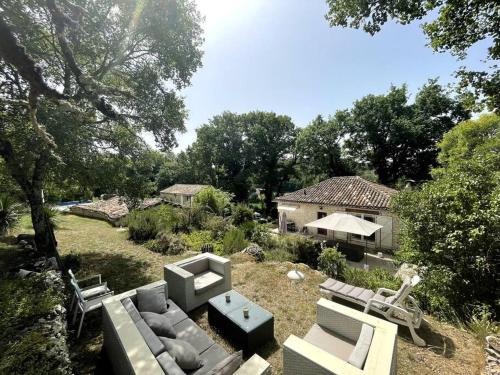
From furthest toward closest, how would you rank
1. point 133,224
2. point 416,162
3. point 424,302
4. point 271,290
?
point 416,162 < point 133,224 < point 271,290 < point 424,302

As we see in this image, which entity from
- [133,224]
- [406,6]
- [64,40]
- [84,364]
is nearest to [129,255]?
[133,224]

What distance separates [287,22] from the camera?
23.6 ft

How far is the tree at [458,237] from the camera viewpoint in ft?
15.3

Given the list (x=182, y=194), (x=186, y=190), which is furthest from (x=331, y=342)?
(x=186, y=190)

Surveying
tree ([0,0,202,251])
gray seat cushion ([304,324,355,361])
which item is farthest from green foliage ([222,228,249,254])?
gray seat cushion ([304,324,355,361])

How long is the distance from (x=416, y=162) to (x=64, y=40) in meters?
27.9

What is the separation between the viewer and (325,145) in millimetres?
24844

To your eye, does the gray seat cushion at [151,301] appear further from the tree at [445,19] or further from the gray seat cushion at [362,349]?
A: the tree at [445,19]

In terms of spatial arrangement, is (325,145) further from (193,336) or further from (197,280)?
(193,336)

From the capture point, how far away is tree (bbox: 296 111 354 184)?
24.3 m

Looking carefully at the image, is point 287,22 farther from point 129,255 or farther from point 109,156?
point 129,255

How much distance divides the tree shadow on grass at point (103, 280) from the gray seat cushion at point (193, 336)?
1.23 metres

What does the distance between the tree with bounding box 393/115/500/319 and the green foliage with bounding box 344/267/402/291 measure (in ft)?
2.20

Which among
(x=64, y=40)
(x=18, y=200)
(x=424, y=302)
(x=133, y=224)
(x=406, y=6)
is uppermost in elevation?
(x=406, y=6)
